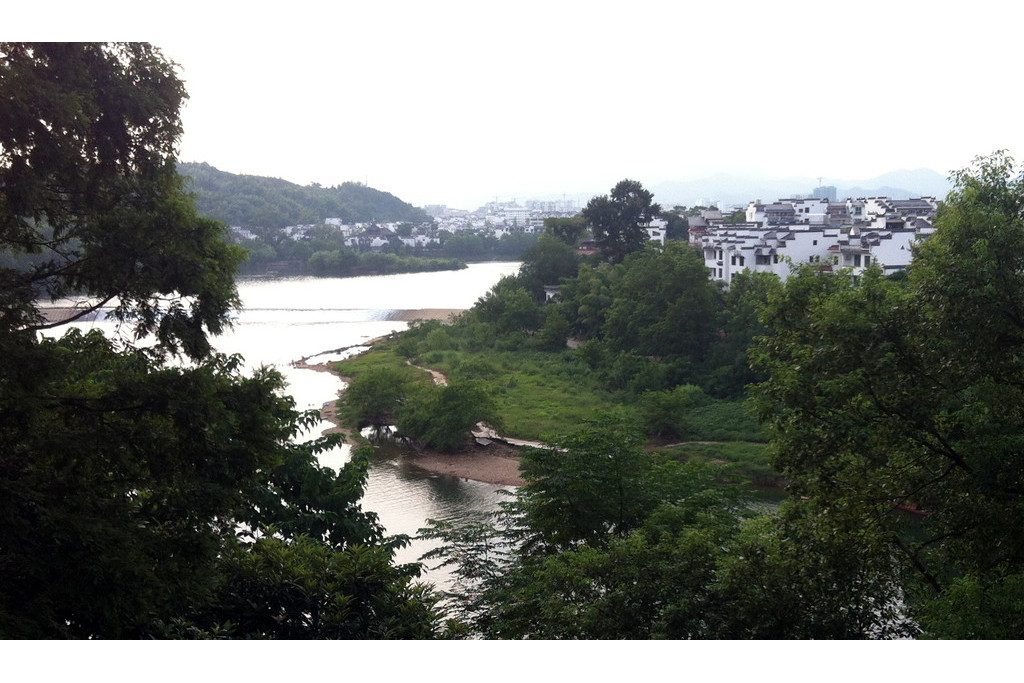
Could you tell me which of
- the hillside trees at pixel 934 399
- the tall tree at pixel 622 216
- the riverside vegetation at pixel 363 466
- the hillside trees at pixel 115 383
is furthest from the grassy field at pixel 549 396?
the hillside trees at pixel 115 383

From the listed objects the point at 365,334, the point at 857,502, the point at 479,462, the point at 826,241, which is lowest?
the point at 479,462

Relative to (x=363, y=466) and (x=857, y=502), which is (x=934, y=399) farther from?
(x=363, y=466)

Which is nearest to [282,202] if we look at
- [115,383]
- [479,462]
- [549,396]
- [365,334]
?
[365,334]

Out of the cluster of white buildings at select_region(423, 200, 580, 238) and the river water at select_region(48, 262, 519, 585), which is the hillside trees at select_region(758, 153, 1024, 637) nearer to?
the river water at select_region(48, 262, 519, 585)

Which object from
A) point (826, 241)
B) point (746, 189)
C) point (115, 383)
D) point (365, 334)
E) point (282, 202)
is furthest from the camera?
point (746, 189)

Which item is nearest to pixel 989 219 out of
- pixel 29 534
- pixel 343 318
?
pixel 29 534

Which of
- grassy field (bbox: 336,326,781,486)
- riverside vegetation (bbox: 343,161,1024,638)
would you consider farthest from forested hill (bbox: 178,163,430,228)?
riverside vegetation (bbox: 343,161,1024,638)

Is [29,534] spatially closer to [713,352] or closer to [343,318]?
[713,352]
